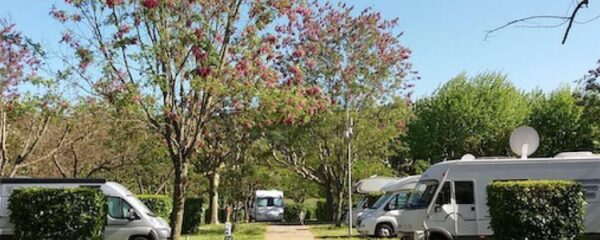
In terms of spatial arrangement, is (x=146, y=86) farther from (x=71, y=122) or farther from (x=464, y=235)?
(x=71, y=122)

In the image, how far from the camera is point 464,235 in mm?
14570

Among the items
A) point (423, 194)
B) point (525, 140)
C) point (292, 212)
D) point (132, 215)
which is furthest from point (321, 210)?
point (525, 140)

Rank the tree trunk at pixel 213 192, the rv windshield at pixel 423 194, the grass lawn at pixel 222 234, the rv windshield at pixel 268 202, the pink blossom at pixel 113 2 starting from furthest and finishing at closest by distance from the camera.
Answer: the rv windshield at pixel 268 202 < the tree trunk at pixel 213 192 < the grass lawn at pixel 222 234 < the rv windshield at pixel 423 194 < the pink blossom at pixel 113 2

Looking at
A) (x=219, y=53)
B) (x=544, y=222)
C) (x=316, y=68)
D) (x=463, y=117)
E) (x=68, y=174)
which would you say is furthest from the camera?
(x=463, y=117)

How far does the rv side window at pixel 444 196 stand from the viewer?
1475cm

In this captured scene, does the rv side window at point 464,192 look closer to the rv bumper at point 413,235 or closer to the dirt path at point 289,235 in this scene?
the rv bumper at point 413,235

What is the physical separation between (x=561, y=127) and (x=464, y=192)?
3119cm

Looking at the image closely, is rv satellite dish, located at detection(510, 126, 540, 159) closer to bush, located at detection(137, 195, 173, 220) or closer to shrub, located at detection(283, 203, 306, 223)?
bush, located at detection(137, 195, 173, 220)

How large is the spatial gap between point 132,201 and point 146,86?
3.39m

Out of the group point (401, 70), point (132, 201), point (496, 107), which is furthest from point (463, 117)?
point (132, 201)

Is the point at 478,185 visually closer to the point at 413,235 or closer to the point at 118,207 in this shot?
the point at 413,235

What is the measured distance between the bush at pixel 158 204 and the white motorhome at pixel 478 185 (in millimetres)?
10383

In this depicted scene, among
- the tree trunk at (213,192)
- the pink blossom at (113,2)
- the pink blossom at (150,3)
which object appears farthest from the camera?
Answer: the tree trunk at (213,192)

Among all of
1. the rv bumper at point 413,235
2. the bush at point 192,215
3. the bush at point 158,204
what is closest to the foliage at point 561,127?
the bush at point 192,215
